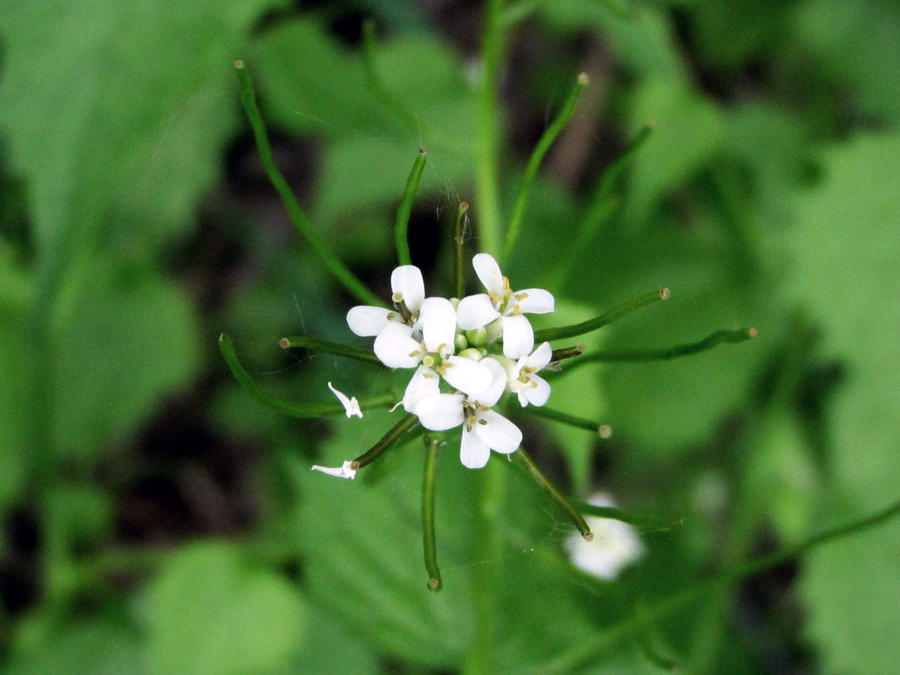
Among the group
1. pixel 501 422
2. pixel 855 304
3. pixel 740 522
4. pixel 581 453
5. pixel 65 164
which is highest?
pixel 65 164

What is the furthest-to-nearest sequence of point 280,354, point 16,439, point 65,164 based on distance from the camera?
point 280,354
point 16,439
point 65,164

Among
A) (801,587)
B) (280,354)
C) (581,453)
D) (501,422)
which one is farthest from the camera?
(280,354)

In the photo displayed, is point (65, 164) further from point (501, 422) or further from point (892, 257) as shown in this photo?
point (892, 257)

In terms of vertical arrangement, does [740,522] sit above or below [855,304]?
below

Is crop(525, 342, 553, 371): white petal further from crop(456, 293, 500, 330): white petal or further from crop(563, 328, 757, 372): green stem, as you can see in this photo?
crop(563, 328, 757, 372): green stem

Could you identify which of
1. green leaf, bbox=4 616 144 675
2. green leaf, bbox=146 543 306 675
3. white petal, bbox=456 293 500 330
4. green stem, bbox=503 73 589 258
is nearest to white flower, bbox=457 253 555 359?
white petal, bbox=456 293 500 330

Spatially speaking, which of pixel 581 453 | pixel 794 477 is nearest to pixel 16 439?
pixel 581 453
